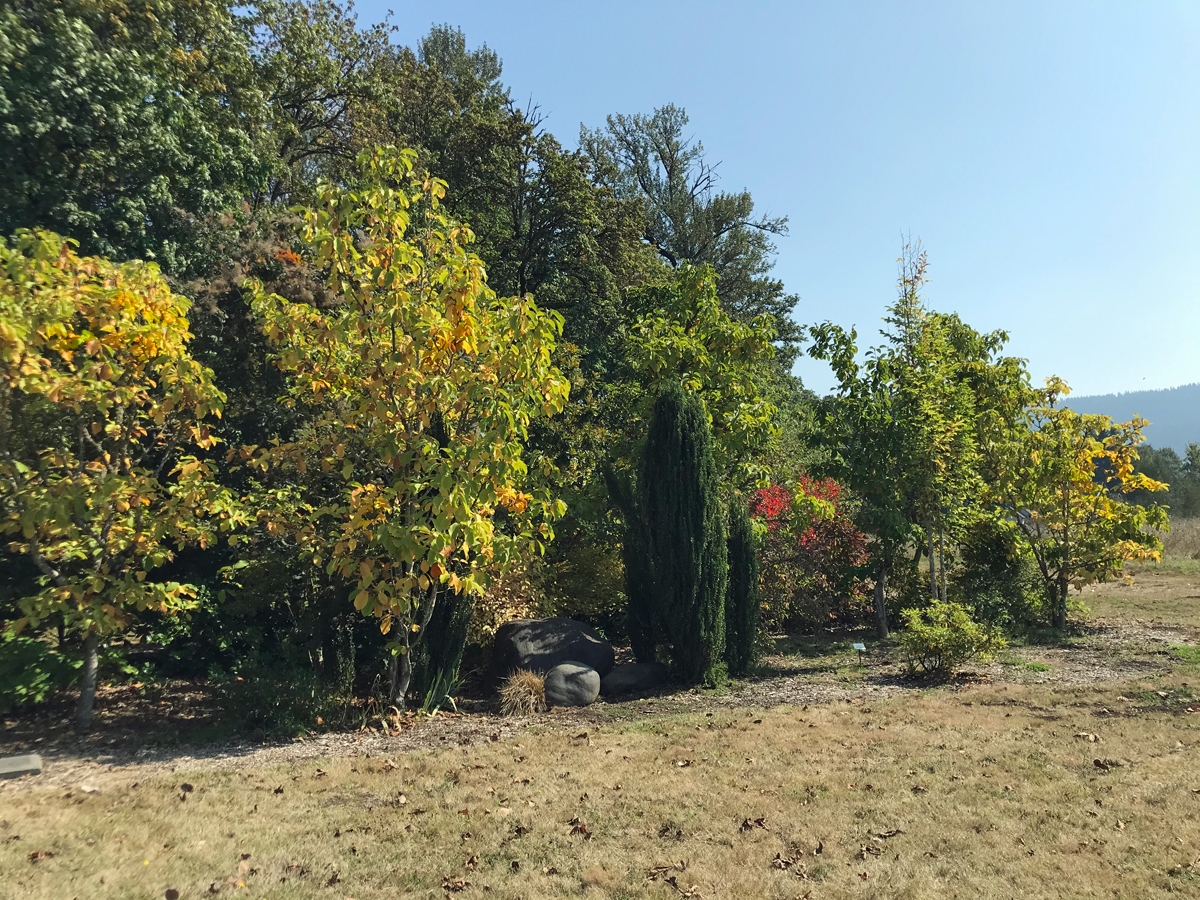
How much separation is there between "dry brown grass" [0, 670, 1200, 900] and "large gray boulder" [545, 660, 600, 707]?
1.29 meters

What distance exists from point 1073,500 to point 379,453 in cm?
1021

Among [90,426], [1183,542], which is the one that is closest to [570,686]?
[90,426]

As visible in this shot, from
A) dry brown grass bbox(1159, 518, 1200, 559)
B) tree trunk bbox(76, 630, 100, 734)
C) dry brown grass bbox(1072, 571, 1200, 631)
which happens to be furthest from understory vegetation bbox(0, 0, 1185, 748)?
dry brown grass bbox(1159, 518, 1200, 559)

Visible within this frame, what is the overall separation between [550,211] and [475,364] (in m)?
11.6

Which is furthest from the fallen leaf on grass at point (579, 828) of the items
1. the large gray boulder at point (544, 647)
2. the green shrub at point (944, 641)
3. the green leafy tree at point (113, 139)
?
the green leafy tree at point (113, 139)

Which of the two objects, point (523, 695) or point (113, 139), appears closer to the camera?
point (523, 695)

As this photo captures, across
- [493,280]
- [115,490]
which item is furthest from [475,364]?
[493,280]

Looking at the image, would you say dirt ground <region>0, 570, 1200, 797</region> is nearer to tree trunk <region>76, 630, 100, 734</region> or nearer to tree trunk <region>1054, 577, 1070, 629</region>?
tree trunk <region>76, 630, 100, 734</region>

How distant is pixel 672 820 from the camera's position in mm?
4770

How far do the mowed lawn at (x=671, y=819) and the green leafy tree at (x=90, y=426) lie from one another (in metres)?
1.75

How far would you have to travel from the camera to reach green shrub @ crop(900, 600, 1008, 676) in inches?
341

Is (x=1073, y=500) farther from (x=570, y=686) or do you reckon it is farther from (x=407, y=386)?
(x=407, y=386)

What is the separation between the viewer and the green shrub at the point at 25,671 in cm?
A: 680

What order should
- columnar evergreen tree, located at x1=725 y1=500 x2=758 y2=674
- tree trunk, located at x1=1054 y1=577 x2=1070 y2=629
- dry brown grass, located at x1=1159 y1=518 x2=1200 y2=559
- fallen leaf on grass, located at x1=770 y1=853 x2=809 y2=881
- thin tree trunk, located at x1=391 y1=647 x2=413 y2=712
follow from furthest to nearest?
1. dry brown grass, located at x1=1159 y1=518 x2=1200 y2=559
2. tree trunk, located at x1=1054 y1=577 x2=1070 y2=629
3. columnar evergreen tree, located at x1=725 y1=500 x2=758 y2=674
4. thin tree trunk, located at x1=391 y1=647 x2=413 y2=712
5. fallen leaf on grass, located at x1=770 y1=853 x2=809 y2=881
